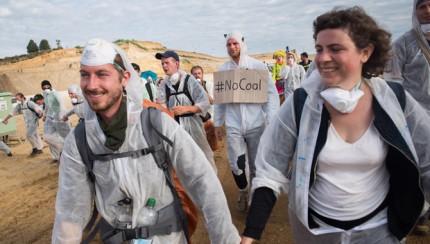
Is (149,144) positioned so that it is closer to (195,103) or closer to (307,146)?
(307,146)

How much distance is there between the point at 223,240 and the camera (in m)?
2.20

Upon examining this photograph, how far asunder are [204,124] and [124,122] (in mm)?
3974

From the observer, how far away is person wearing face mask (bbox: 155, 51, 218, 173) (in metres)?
5.46

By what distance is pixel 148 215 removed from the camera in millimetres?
2162

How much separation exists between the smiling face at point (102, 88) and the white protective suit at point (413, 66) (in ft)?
8.53

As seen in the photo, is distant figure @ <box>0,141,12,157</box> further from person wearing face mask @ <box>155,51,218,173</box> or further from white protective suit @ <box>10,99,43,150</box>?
person wearing face mask @ <box>155,51,218,173</box>

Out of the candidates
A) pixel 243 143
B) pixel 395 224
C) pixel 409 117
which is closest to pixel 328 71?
pixel 409 117

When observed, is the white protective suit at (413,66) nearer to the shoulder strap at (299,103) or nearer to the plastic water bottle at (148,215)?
the shoulder strap at (299,103)

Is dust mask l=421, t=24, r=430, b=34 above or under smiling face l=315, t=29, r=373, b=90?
above

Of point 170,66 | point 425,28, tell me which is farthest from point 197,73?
point 425,28

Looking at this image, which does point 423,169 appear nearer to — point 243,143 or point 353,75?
point 353,75

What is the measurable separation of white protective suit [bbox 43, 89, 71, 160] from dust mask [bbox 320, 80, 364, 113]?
28.9 ft

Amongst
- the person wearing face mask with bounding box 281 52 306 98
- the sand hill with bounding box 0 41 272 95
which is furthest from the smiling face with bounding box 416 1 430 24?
the sand hill with bounding box 0 41 272 95

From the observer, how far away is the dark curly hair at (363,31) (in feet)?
6.22
